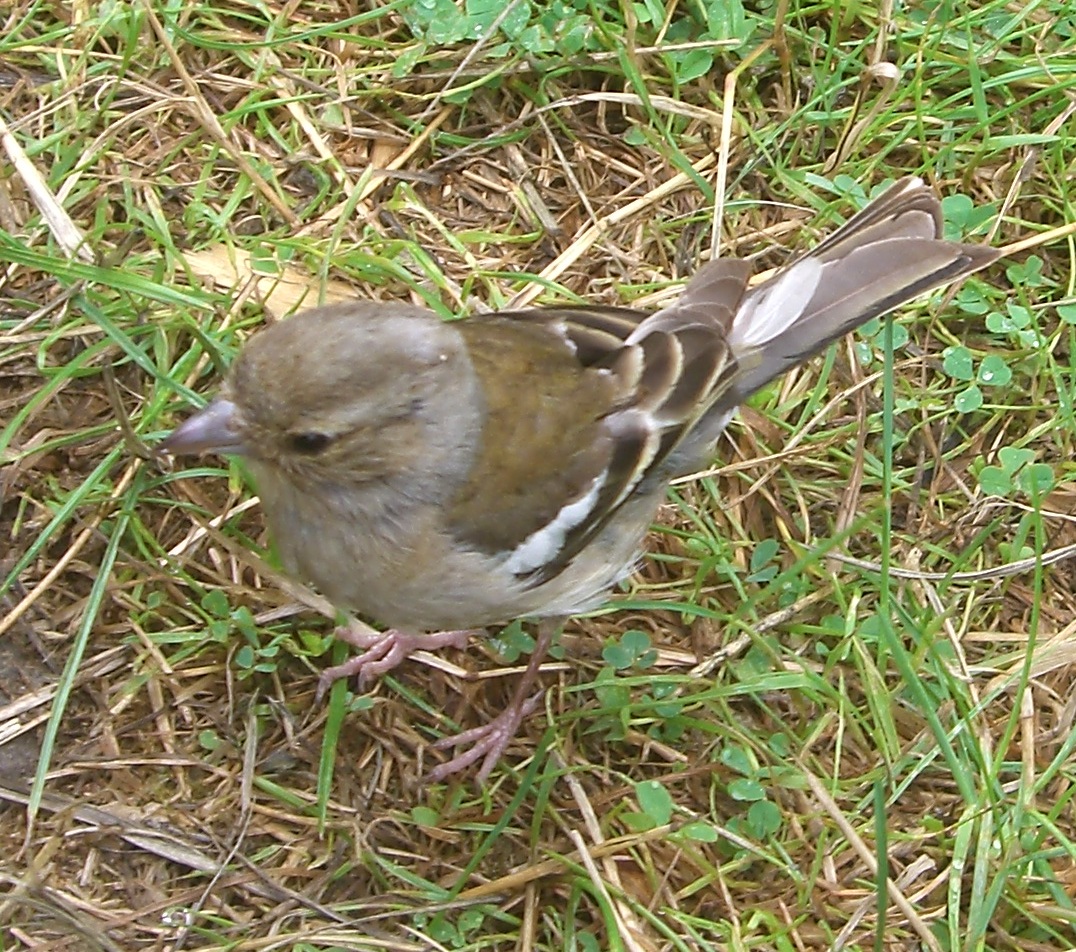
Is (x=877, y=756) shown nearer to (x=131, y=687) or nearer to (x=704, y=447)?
(x=704, y=447)

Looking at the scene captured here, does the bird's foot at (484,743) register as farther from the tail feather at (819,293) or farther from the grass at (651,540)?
the tail feather at (819,293)

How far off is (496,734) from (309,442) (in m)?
1.07

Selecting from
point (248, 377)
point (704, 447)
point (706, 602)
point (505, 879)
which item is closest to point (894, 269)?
point (704, 447)

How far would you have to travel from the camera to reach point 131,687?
3.43 metres

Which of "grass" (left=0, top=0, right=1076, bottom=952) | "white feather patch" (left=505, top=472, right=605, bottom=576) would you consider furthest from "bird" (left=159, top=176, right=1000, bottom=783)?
"grass" (left=0, top=0, right=1076, bottom=952)

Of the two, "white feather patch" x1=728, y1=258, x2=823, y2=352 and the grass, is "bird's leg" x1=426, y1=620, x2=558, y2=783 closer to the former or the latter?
the grass

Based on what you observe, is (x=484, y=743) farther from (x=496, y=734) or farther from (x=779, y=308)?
(x=779, y=308)

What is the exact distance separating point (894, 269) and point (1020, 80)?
1.40 metres

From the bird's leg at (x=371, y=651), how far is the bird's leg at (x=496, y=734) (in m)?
0.25

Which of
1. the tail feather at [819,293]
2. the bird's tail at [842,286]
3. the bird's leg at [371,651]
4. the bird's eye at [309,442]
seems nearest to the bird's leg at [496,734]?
the bird's leg at [371,651]

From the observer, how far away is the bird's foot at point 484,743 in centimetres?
340

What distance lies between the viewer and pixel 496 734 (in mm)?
3438

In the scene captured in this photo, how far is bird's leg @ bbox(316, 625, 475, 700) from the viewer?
3.46m

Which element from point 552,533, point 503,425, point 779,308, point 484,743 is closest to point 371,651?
point 484,743
